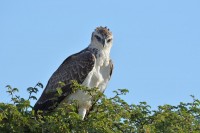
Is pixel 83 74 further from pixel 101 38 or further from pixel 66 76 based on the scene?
pixel 101 38

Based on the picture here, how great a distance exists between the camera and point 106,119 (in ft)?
41.0

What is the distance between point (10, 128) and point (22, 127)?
0.26 meters

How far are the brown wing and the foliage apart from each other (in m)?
2.44

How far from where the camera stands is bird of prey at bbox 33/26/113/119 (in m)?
16.1

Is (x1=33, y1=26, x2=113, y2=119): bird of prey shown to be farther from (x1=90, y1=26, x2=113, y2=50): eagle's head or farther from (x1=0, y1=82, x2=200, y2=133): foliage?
(x1=0, y1=82, x2=200, y2=133): foliage

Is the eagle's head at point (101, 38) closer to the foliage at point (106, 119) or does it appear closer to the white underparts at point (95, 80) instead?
the white underparts at point (95, 80)

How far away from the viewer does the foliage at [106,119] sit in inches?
484

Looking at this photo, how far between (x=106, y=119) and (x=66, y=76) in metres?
4.63

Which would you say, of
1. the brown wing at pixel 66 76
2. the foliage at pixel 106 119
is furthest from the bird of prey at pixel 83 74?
the foliage at pixel 106 119

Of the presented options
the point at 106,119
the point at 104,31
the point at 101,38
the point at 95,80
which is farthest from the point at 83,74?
the point at 106,119

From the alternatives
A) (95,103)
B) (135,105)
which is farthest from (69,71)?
(135,105)

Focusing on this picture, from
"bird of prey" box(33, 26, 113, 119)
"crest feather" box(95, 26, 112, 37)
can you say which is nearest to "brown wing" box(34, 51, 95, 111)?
"bird of prey" box(33, 26, 113, 119)

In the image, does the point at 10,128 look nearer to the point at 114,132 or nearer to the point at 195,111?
the point at 114,132

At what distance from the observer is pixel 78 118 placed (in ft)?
40.7
